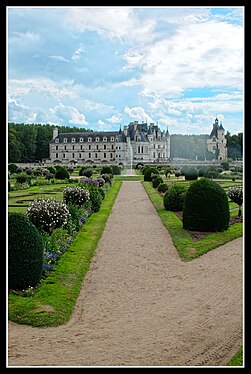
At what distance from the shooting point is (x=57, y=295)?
626 centimetres

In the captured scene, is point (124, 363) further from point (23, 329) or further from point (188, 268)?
point (188, 268)

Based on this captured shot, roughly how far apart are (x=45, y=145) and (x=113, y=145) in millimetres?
12498

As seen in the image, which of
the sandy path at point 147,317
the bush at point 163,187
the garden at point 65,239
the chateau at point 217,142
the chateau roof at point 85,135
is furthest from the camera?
the chateau roof at point 85,135

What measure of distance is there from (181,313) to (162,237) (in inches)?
214

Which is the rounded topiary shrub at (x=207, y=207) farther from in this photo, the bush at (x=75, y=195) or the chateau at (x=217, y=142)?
the chateau at (x=217, y=142)

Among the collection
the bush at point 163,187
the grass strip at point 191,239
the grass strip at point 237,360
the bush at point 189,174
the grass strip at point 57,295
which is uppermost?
the bush at point 189,174

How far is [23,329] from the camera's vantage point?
5.11m

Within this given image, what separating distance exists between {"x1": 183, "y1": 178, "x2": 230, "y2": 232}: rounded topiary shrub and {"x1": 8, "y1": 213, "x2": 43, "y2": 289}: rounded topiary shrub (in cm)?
593

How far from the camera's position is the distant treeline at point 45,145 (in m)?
56.7

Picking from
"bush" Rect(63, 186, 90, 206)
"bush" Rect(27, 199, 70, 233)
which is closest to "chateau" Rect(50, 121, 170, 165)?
"bush" Rect(63, 186, 90, 206)

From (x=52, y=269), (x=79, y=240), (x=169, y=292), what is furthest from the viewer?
(x=79, y=240)

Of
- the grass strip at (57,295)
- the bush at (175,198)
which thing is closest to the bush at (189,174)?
the bush at (175,198)

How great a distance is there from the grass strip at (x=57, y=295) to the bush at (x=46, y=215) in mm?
669

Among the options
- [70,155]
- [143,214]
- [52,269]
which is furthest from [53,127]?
[52,269]
